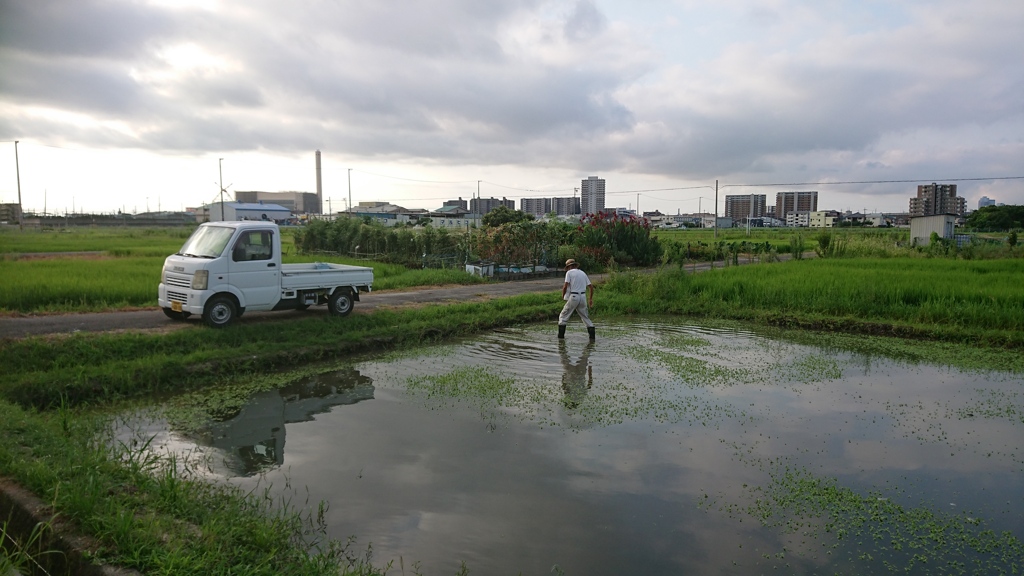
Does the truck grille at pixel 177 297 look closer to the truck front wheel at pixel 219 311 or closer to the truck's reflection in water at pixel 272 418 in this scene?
the truck front wheel at pixel 219 311

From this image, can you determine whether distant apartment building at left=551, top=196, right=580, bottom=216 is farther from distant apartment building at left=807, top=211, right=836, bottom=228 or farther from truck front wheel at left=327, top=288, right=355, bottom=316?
truck front wheel at left=327, top=288, right=355, bottom=316

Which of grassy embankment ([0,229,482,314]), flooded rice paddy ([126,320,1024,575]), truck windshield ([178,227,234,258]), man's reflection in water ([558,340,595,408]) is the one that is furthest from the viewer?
grassy embankment ([0,229,482,314])

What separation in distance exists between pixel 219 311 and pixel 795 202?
576 feet

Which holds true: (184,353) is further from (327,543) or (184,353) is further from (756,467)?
(756,467)

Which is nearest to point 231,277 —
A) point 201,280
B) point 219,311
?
point 201,280

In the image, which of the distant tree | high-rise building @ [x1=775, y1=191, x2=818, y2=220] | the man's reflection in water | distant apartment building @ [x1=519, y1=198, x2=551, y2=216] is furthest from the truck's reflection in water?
high-rise building @ [x1=775, y1=191, x2=818, y2=220]

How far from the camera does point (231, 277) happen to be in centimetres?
1102

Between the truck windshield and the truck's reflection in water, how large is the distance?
11.3 feet

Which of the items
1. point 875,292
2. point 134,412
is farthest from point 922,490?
point 875,292

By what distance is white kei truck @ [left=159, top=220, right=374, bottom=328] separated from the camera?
1077 cm

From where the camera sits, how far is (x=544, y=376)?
942 cm

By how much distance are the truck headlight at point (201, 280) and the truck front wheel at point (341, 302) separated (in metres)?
2.62

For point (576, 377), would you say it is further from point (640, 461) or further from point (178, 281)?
point (178, 281)

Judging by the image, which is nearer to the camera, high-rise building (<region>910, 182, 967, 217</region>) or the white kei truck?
the white kei truck
